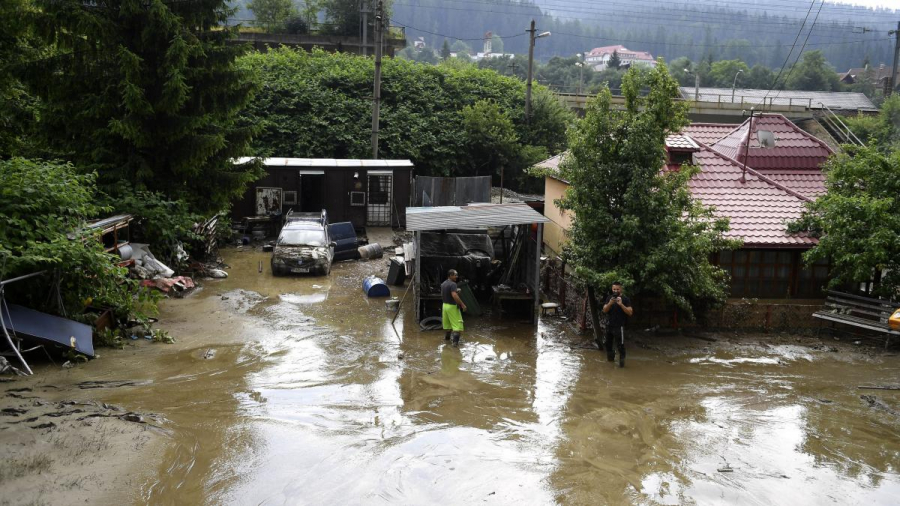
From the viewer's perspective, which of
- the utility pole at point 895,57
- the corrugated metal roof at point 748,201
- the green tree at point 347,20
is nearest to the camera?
the corrugated metal roof at point 748,201

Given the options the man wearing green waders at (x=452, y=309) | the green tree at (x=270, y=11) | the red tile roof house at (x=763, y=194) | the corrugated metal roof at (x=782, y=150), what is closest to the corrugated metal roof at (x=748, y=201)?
the red tile roof house at (x=763, y=194)

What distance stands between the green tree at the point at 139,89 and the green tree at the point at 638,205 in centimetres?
1013

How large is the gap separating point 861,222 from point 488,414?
1043cm

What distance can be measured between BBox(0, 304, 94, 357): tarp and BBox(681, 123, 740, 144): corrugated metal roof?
1844 cm

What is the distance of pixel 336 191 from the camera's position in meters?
29.4

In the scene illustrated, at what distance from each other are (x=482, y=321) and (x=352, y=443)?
7894 mm

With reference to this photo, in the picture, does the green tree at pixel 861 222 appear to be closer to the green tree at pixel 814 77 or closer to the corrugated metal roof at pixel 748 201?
the corrugated metal roof at pixel 748 201

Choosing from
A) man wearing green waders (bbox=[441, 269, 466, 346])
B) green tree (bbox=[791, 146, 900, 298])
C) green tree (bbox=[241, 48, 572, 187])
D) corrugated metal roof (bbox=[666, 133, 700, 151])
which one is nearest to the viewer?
man wearing green waders (bbox=[441, 269, 466, 346])

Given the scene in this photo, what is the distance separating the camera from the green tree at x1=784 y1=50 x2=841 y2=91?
10694cm

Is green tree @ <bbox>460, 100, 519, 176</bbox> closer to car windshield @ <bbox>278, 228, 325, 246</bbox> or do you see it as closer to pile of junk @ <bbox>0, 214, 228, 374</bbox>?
car windshield @ <bbox>278, 228, 325, 246</bbox>

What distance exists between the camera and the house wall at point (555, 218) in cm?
2408

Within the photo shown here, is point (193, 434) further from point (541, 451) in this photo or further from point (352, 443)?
point (541, 451)

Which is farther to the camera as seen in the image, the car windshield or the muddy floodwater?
the car windshield

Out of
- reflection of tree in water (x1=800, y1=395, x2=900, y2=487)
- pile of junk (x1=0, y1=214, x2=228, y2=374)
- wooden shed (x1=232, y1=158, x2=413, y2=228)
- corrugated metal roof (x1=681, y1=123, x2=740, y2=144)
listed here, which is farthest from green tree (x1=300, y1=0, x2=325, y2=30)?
reflection of tree in water (x1=800, y1=395, x2=900, y2=487)
